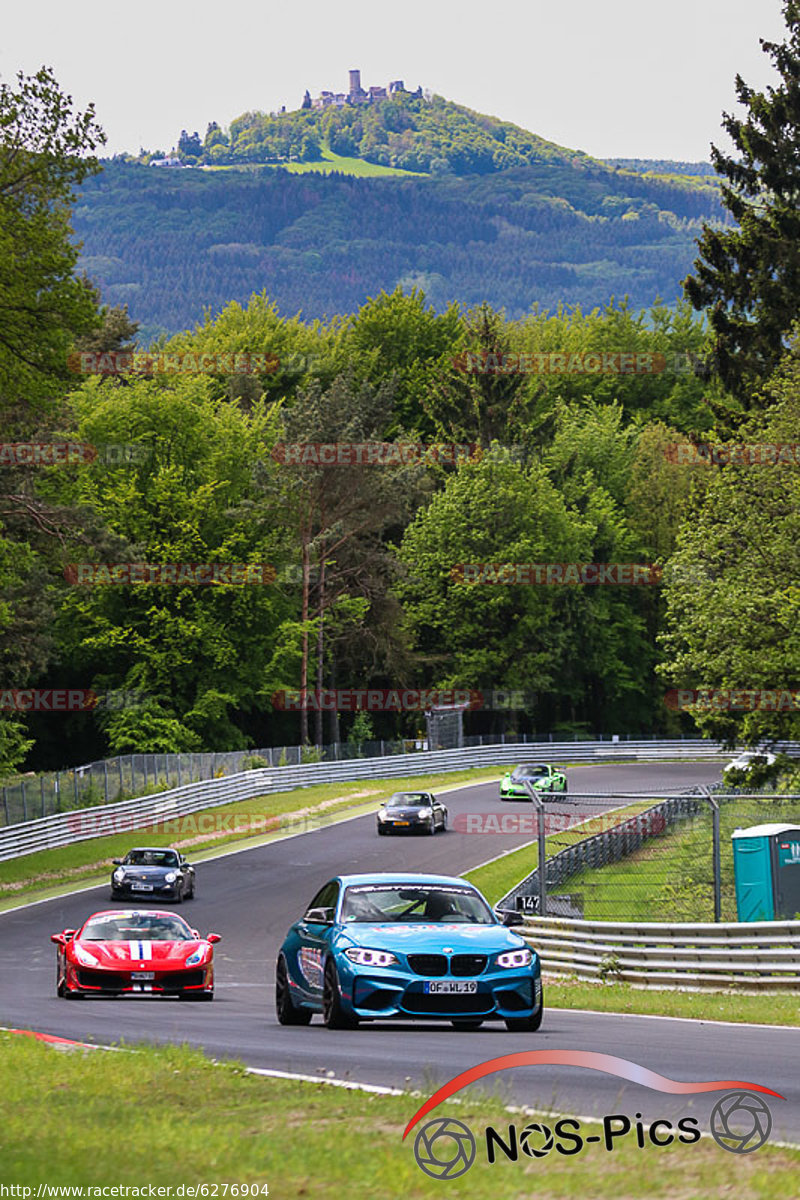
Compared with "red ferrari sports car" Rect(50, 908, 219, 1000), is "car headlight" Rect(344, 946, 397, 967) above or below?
above

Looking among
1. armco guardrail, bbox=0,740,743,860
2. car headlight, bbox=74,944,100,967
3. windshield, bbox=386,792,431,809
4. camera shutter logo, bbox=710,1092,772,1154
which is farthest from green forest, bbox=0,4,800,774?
camera shutter logo, bbox=710,1092,772,1154

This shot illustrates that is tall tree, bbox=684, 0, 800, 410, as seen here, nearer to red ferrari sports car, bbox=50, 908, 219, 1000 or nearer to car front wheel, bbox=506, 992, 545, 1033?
red ferrari sports car, bbox=50, 908, 219, 1000

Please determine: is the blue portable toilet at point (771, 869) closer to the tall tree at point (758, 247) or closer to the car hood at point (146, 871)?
the car hood at point (146, 871)

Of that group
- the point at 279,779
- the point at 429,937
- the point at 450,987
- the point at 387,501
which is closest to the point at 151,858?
the point at 429,937

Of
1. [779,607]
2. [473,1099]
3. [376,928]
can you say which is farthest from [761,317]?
[473,1099]

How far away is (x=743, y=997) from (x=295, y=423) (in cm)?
6184

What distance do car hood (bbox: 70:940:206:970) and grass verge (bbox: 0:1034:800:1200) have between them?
924 cm

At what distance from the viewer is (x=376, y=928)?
44.6ft

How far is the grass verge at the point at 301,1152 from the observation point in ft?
20.9

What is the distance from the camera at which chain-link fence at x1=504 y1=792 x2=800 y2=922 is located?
69.4ft

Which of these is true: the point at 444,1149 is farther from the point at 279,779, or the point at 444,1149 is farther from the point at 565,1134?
the point at 279,779

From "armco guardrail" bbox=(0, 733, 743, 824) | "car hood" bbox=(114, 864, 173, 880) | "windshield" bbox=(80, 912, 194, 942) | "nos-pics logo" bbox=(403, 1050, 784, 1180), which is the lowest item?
"car hood" bbox=(114, 864, 173, 880)

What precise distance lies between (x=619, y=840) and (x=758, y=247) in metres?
27.1

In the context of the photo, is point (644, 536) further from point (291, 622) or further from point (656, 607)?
point (291, 622)
